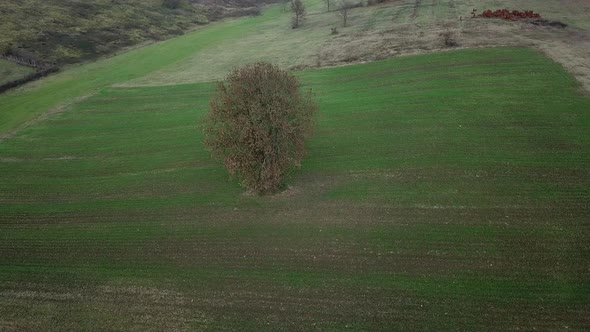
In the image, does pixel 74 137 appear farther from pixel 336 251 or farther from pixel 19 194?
pixel 336 251

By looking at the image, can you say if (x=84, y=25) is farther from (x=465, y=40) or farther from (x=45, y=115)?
(x=465, y=40)

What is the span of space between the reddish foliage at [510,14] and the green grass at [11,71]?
83.1 metres

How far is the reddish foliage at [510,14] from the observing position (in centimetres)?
7210

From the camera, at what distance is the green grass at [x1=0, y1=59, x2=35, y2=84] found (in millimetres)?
74312

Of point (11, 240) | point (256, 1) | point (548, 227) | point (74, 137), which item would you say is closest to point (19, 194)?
point (11, 240)

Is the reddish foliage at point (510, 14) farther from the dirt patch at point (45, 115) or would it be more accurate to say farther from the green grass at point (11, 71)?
the green grass at point (11, 71)

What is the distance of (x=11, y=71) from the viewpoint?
77.1 meters

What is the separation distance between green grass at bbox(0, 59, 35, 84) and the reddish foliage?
83.1 m

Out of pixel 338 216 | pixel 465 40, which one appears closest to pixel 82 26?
pixel 465 40

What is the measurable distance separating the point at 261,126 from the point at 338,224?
375 inches

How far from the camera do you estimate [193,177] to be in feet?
129

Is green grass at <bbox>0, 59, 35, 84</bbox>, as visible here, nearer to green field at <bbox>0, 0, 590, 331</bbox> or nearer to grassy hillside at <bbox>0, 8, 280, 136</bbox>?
grassy hillside at <bbox>0, 8, 280, 136</bbox>

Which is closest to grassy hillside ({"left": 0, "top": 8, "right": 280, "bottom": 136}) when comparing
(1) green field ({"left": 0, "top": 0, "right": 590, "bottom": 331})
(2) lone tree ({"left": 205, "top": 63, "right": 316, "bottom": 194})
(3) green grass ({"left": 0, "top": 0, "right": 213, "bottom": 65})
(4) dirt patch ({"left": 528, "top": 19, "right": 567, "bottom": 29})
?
(1) green field ({"left": 0, "top": 0, "right": 590, "bottom": 331})

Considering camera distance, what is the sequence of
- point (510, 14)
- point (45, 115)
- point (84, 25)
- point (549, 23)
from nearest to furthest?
point (45, 115) < point (549, 23) < point (510, 14) < point (84, 25)
